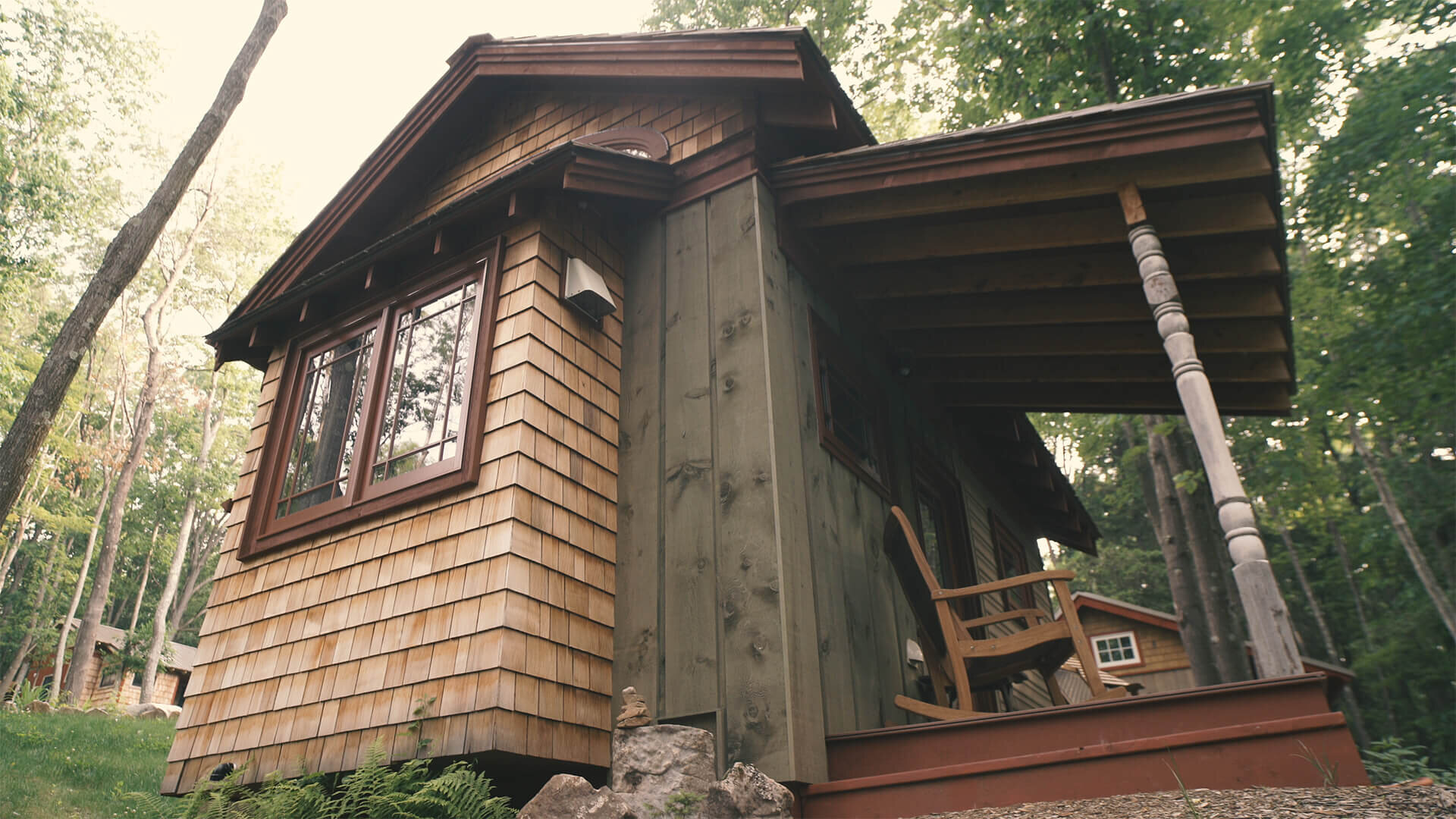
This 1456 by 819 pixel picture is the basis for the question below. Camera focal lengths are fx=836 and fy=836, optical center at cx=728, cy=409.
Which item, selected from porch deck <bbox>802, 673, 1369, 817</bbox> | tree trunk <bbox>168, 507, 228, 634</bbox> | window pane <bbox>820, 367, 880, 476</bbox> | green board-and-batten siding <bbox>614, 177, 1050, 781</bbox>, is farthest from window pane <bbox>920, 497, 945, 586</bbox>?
tree trunk <bbox>168, 507, 228, 634</bbox>

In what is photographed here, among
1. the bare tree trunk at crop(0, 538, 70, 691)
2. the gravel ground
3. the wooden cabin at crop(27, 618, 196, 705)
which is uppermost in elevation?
the bare tree trunk at crop(0, 538, 70, 691)

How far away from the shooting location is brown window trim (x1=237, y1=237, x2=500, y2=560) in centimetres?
416

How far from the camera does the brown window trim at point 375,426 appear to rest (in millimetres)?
4164

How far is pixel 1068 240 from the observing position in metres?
4.60

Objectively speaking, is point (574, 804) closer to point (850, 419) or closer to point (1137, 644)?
point (850, 419)

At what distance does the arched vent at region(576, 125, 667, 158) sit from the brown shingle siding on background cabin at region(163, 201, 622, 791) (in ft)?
2.62

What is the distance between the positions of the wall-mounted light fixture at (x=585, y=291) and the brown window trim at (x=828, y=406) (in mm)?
1220

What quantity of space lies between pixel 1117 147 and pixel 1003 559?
19.8 ft

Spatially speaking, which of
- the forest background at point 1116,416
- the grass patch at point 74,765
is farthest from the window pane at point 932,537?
the grass patch at point 74,765

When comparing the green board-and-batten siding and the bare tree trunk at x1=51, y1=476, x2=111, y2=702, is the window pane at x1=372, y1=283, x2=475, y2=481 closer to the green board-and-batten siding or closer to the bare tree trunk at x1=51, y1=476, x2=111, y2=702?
the green board-and-batten siding

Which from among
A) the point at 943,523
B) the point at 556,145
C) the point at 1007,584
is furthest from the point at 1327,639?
the point at 556,145

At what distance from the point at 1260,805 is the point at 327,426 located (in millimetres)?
4933

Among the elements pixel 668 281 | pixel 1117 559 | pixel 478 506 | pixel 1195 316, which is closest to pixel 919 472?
pixel 1195 316

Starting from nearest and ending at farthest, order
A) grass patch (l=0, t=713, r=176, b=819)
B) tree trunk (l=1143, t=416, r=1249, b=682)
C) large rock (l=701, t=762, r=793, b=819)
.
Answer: large rock (l=701, t=762, r=793, b=819) → grass patch (l=0, t=713, r=176, b=819) → tree trunk (l=1143, t=416, r=1249, b=682)
